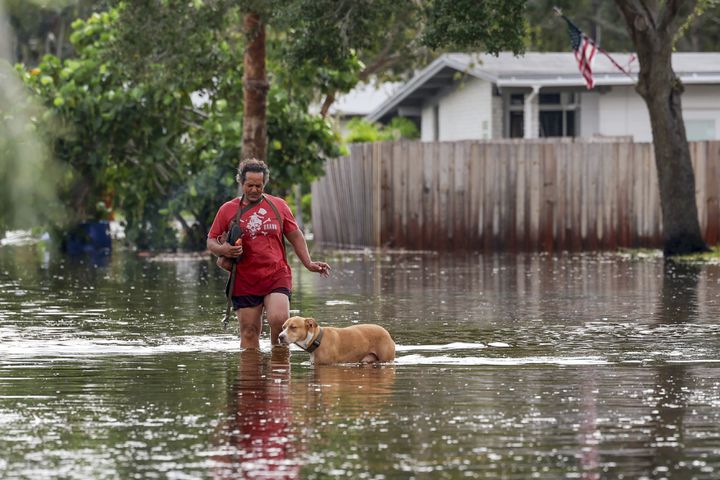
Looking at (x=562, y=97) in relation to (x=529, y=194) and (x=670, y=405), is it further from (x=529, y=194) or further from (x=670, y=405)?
(x=670, y=405)

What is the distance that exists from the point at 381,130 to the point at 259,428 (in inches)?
1633

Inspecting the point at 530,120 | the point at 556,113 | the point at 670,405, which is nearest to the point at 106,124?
the point at 530,120

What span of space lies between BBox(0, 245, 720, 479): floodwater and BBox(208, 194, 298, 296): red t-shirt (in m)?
0.59

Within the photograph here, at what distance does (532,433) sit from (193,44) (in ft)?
72.1

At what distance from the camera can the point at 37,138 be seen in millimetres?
34438

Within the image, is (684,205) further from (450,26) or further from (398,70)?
(398,70)

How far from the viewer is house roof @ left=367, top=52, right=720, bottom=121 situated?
3872 cm

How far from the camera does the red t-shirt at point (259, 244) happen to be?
46.7ft

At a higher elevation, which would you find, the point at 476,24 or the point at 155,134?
the point at 476,24

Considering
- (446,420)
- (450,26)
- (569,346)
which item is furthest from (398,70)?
(446,420)

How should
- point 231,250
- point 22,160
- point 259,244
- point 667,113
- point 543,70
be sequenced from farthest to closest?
point 543,70 → point 22,160 → point 667,113 → point 259,244 → point 231,250

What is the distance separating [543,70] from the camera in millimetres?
39281

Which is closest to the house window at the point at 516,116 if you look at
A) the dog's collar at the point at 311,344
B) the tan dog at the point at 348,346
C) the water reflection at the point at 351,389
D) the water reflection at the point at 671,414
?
the water reflection at the point at 671,414

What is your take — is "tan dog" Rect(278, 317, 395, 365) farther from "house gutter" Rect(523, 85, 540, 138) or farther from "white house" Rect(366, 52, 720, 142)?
"house gutter" Rect(523, 85, 540, 138)
